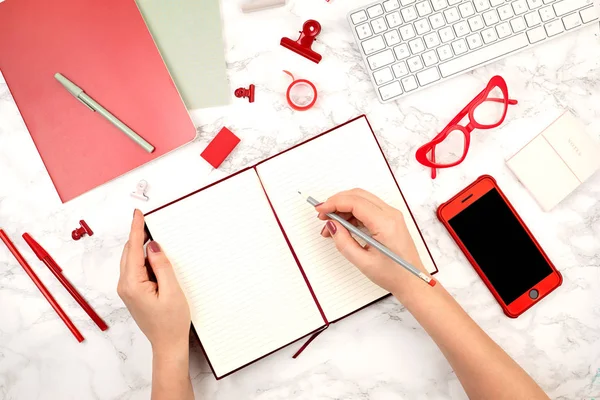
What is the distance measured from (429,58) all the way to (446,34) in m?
0.06

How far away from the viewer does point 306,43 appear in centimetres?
89

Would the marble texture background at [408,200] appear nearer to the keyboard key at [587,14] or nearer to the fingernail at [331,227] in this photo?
the keyboard key at [587,14]

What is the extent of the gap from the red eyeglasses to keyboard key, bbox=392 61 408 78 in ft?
0.43

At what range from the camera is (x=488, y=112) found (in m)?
0.92

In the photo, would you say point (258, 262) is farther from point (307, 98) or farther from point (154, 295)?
point (307, 98)

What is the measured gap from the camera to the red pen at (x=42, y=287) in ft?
2.79

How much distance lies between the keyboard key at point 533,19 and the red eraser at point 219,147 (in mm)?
597

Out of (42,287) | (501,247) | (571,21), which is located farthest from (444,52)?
(42,287)

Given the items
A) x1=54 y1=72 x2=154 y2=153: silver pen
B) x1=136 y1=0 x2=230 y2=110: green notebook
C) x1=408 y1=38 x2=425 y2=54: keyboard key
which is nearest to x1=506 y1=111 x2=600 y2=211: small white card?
x1=408 y1=38 x2=425 y2=54: keyboard key

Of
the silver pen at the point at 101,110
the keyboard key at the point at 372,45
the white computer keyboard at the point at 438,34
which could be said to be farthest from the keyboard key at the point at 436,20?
the silver pen at the point at 101,110

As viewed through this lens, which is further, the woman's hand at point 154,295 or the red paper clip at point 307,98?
the red paper clip at point 307,98

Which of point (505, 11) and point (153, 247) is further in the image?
point (505, 11)

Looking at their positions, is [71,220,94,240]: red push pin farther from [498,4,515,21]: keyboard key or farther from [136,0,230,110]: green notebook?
[498,4,515,21]: keyboard key

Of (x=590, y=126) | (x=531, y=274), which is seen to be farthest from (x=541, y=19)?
(x=531, y=274)
